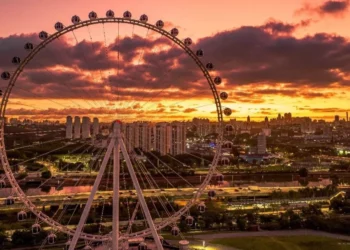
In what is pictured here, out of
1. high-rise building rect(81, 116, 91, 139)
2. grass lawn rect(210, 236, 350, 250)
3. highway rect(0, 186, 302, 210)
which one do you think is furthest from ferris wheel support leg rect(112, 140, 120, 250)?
highway rect(0, 186, 302, 210)

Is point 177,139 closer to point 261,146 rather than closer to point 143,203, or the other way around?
point 261,146

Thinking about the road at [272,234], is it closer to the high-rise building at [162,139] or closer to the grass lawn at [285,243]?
the grass lawn at [285,243]

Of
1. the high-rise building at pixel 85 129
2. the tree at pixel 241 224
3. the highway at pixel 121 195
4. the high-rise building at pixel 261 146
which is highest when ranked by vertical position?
the high-rise building at pixel 85 129

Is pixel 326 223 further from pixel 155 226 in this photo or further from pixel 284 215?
pixel 155 226

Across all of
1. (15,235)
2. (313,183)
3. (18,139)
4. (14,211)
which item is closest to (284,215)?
(15,235)

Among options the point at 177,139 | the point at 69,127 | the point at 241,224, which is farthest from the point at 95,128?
the point at 177,139

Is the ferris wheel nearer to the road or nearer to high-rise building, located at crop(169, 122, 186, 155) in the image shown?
the road

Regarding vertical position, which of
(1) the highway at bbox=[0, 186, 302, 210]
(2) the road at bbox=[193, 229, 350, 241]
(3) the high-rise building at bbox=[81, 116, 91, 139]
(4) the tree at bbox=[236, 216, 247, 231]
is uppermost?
(3) the high-rise building at bbox=[81, 116, 91, 139]

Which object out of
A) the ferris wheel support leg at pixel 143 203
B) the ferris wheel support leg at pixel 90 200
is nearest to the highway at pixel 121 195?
the ferris wheel support leg at pixel 143 203

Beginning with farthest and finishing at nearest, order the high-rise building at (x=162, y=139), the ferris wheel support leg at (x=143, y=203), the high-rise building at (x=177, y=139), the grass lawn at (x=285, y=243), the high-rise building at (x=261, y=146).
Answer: the high-rise building at (x=261, y=146)
the high-rise building at (x=177, y=139)
the high-rise building at (x=162, y=139)
the grass lawn at (x=285, y=243)
the ferris wheel support leg at (x=143, y=203)
